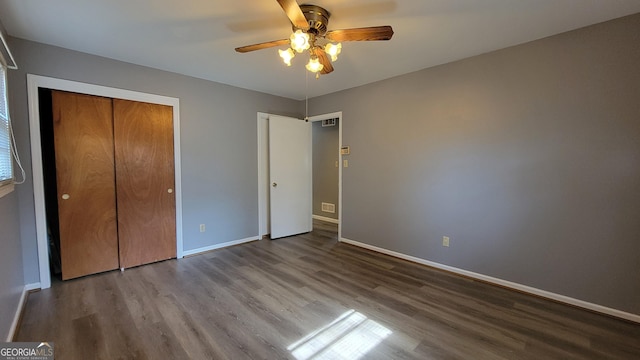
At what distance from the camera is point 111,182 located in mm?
2926

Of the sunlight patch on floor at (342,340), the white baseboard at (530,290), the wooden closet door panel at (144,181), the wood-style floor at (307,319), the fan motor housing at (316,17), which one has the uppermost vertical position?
the fan motor housing at (316,17)

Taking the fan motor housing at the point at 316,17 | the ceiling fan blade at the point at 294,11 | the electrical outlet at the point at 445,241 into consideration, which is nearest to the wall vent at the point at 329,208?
the electrical outlet at the point at 445,241

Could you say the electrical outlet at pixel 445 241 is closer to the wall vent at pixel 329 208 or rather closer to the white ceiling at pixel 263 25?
the white ceiling at pixel 263 25

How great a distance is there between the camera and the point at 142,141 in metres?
3.11

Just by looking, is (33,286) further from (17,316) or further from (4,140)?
(4,140)

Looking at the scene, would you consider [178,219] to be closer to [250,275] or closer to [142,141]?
[142,141]

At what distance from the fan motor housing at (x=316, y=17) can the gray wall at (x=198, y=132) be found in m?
2.24

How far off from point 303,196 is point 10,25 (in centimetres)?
374

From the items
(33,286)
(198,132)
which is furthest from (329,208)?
(33,286)

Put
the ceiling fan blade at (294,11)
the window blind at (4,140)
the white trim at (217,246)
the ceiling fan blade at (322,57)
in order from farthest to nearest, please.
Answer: the white trim at (217,246), the ceiling fan blade at (322,57), the window blind at (4,140), the ceiling fan blade at (294,11)

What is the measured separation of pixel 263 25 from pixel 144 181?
231 centimetres

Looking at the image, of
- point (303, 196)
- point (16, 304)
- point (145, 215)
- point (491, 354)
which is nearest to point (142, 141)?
point (145, 215)

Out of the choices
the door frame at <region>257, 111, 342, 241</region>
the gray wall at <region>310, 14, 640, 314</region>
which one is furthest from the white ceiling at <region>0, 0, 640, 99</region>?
the door frame at <region>257, 111, 342, 241</region>

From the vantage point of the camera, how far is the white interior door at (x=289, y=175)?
169 inches
